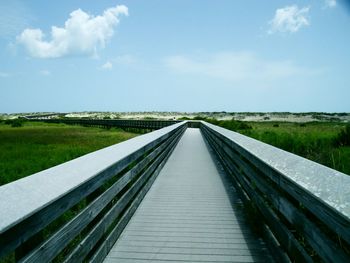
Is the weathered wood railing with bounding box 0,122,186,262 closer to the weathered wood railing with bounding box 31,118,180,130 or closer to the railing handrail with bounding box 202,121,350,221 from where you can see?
the railing handrail with bounding box 202,121,350,221

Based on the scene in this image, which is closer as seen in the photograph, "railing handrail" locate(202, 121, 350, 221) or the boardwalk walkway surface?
"railing handrail" locate(202, 121, 350, 221)

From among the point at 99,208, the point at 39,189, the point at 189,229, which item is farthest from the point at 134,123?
the point at 39,189

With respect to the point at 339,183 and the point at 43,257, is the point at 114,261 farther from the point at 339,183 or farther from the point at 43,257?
the point at 339,183

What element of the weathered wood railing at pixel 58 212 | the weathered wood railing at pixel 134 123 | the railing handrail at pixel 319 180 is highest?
the railing handrail at pixel 319 180

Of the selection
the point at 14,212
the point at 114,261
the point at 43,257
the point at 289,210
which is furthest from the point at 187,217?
the point at 14,212

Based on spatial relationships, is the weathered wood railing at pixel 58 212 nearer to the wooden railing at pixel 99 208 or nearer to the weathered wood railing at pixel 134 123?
the wooden railing at pixel 99 208

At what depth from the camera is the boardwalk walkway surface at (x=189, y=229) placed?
385 cm

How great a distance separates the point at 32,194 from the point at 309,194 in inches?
77.4

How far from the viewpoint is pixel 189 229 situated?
15.5ft

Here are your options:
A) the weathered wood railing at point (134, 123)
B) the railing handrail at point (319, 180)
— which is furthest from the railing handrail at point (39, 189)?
the weathered wood railing at point (134, 123)

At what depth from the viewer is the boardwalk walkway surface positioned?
3.85m

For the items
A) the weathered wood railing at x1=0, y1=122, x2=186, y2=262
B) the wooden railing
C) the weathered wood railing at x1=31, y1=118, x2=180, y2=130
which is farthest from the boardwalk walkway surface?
the weathered wood railing at x1=31, y1=118, x2=180, y2=130

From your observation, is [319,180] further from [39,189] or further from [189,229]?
[189,229]

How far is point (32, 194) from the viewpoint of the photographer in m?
2.24
